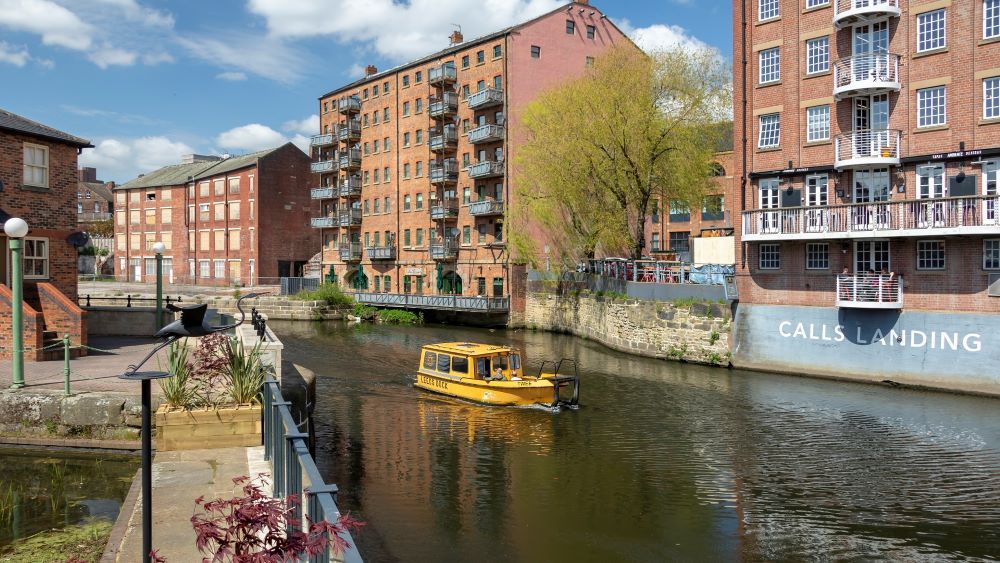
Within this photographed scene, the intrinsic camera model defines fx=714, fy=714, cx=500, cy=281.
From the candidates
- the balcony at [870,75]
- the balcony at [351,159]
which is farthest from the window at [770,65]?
the balcony at [351,159]

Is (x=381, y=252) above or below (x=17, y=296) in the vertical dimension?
above

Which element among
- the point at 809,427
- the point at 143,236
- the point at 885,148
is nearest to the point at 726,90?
the point at 885,148

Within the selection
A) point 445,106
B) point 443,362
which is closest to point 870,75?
point 443,362

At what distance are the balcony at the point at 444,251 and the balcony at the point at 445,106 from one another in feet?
32.1

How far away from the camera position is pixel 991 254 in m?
23.8

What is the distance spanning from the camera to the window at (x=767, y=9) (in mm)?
29367

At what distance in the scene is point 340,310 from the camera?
54.2 m

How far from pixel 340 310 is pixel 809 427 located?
4026cm

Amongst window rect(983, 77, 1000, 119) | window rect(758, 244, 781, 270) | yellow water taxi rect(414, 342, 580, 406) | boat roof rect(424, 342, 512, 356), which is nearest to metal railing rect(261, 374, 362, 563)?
yellow water taxi rect(414, 342, 580, 406)

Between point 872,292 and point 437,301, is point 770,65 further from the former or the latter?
point 437,301

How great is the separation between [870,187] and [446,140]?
32.8 m

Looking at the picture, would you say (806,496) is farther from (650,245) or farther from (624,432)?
(650,245)

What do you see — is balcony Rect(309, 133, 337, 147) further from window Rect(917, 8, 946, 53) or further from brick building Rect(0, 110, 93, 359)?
window Rect(917, 8, 946, 53)

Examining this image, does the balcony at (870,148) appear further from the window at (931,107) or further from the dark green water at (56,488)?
the dark green water at (56,488)
